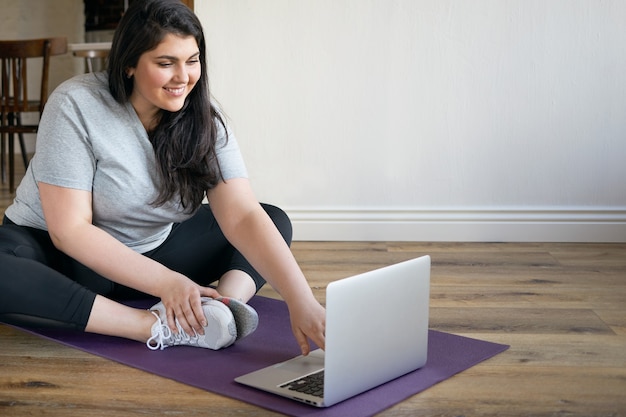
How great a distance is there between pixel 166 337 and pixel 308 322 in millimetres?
419

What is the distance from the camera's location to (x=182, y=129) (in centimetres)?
200

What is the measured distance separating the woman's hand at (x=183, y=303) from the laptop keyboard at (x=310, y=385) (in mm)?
248

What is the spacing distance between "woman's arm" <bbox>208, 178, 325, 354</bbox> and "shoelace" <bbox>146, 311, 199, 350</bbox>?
0.68 feet

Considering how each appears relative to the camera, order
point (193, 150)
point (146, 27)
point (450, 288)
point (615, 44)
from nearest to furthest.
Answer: point (146, 27)
point (193, 150)
point (450, 288)
point (615, 44)

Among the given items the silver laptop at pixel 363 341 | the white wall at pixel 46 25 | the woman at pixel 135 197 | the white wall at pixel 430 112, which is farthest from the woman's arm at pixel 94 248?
the white wall at pixel 46 25

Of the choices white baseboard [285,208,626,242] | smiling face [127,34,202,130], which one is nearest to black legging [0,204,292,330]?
smiling face [127,34,202,130]

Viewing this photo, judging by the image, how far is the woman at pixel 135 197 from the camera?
6.09 ft

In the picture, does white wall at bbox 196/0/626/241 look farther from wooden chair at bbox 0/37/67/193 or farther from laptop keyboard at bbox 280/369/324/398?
wooden chair at bbox 0/37/67/193

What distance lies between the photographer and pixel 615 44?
3158 millimetres

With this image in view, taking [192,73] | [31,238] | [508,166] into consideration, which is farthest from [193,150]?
[508,166]

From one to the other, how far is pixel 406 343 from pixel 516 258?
4.48 ft

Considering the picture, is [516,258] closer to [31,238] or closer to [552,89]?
[552,89]

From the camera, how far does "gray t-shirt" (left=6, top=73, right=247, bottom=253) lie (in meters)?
1.92

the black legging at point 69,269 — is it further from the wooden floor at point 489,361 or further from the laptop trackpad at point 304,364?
the laptop trackpad at point 304,364
